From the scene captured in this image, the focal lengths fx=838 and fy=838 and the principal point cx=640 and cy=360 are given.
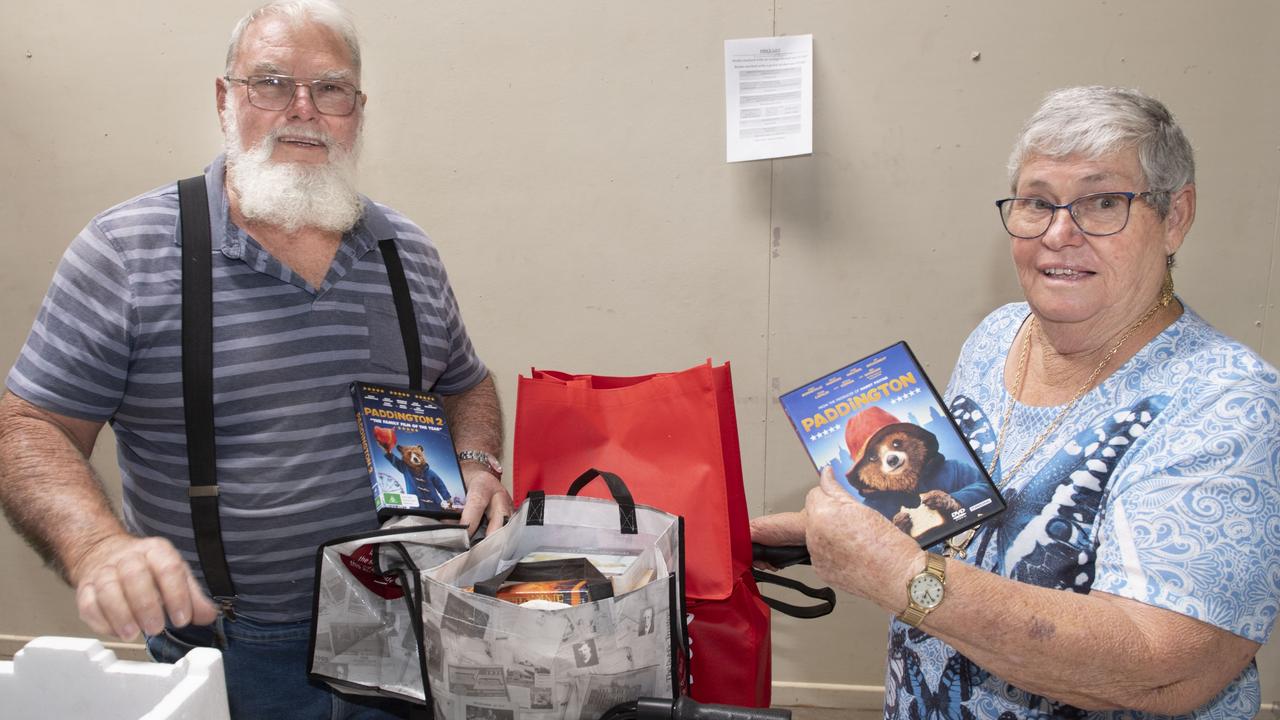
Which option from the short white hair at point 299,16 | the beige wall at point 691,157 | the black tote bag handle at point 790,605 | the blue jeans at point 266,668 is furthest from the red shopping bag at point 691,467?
the beige wall at point 691,157

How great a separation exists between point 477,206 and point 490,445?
1.02m

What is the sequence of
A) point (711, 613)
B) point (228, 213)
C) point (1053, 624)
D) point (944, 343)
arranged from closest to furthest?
point (1053, 624), point (711, 613), point (228, 213), point (944, 343)

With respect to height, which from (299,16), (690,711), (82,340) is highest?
(299,16)

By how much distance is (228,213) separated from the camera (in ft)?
4.72

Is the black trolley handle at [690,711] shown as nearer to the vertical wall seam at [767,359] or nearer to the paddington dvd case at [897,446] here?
the paddington dvd case at [897,446]

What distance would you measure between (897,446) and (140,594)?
936 millimetres

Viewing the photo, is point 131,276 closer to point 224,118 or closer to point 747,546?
point 224,118

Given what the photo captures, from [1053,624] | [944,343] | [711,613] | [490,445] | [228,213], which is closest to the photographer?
[1053,624]

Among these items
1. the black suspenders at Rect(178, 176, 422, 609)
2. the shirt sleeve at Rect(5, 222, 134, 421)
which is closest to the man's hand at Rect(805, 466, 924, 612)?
the black suspenders at Rect(178, 176, 422, 609)

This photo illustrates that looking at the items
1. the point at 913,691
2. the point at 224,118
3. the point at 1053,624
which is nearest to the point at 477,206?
the point at 224,118

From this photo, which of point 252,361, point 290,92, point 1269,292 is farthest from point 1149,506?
point 1269,292

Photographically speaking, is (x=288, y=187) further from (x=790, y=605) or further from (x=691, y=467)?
(x=790, y=605)

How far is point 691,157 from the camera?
2.40 m

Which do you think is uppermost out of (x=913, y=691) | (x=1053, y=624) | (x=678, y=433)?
(x=678, y=433)
